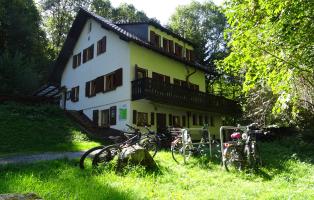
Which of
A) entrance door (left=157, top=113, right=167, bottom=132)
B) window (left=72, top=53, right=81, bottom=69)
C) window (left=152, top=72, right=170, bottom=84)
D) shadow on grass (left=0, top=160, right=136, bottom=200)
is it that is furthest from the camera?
window (left=72, top=53, right=81, bottom=69)

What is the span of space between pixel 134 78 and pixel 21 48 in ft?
64.4

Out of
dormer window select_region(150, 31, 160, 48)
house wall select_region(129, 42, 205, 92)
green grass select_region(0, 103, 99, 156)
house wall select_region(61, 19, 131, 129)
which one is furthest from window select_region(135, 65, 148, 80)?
green grass select_region(0, 103, 99, 156)

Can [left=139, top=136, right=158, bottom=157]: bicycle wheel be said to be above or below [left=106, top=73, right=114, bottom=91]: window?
below

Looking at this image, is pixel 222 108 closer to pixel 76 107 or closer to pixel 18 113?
pixel 76 107

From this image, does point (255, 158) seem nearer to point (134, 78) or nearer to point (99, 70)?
point (134, 78)

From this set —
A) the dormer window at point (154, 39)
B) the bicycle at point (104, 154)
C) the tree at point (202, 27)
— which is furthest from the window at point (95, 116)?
the tree at point (202, 27)

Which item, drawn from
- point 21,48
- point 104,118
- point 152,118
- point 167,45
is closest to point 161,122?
point 152,118

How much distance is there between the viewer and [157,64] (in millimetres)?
24344

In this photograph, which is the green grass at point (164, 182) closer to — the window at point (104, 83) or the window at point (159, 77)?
the window at point (104, 83)

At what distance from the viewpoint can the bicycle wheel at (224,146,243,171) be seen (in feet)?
37.1

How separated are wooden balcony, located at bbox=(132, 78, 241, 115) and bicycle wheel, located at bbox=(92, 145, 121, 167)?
982cm

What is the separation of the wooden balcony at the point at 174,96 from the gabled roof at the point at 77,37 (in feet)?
9.40

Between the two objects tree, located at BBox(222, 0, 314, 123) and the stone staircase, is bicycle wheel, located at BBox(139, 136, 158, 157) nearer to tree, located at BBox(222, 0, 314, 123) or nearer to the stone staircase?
tree, located at BBox(222, 0, 314, 123)

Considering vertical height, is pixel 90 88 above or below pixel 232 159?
above
